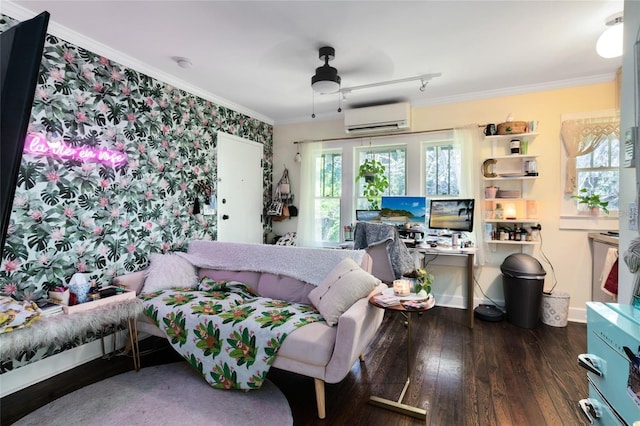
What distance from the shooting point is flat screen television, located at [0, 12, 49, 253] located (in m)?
0.89

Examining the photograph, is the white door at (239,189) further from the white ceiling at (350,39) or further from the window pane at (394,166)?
the window pane at (394,166)

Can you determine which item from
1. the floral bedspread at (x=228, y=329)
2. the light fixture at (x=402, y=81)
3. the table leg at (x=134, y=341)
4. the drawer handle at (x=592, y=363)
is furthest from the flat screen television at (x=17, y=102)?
the light fixture at (x=402, y=81)

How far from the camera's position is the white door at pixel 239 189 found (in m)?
3.90

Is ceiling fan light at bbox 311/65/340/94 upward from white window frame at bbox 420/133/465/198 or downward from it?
upward

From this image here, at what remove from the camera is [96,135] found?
A: 8.43ft

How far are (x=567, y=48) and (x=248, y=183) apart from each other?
3704 millimetres

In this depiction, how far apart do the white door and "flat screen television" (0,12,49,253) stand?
2916mm

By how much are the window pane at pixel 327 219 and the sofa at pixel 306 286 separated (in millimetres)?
1772

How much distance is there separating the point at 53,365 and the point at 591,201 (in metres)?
5.03

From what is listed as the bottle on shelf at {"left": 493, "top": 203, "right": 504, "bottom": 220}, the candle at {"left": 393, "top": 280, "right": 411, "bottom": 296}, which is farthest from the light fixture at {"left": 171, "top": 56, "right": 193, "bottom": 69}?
the bottle on shelf at {"left": 493, "top": 203, "right": 504, "bottom": 220}

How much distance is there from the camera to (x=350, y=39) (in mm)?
2467

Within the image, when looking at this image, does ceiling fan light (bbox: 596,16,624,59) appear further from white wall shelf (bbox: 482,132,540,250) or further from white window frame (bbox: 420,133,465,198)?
white window frame (bbox: 420,133,465,198)

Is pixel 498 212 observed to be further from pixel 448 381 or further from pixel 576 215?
pixel 448 381

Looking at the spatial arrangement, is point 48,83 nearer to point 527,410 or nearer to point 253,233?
point 253,233
